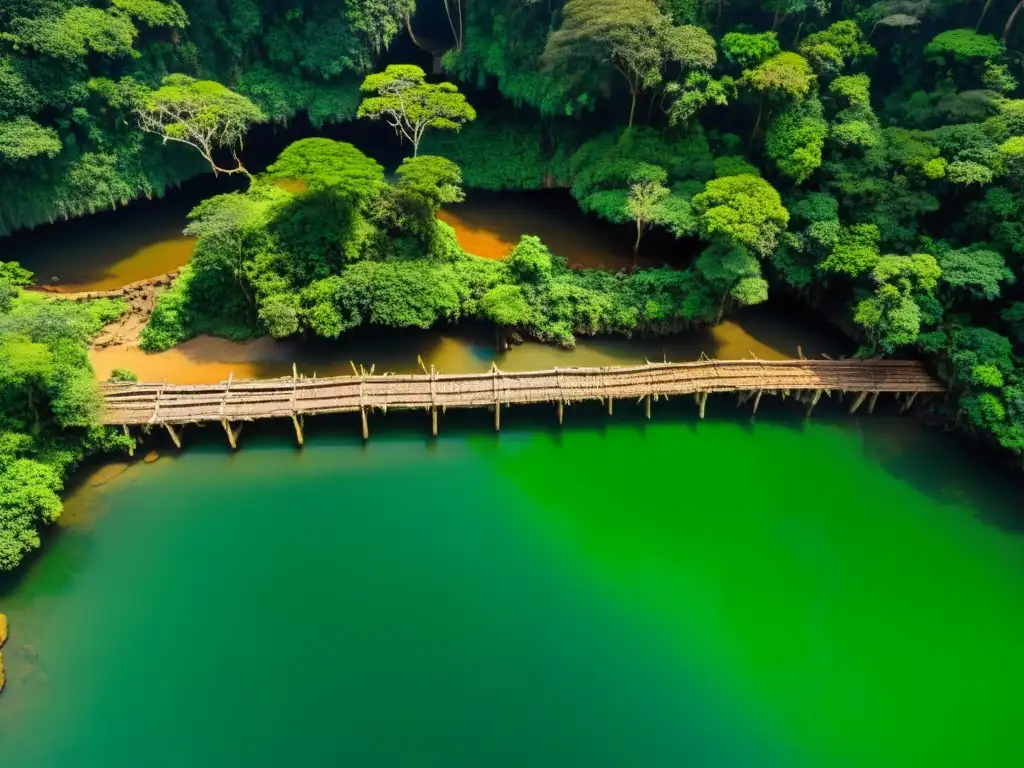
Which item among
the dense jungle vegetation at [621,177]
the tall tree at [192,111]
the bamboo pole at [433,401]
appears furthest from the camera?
the tall tree at [192,111]

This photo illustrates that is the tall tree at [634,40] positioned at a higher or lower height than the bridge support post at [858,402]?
higher

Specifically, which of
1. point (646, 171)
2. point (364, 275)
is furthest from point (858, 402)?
point (364, 275)

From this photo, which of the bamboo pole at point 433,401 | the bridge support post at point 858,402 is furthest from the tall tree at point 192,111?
the bridge support post at point 858,402

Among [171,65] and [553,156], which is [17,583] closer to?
[171,65]

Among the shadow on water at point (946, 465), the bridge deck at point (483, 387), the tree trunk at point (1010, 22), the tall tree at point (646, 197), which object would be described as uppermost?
the tree trunk at point (1010, 22)

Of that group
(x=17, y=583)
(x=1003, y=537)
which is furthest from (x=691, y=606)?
(x=17, y=583)

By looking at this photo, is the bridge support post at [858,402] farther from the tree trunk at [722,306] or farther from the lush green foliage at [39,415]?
the lush green foliage at [39,415]

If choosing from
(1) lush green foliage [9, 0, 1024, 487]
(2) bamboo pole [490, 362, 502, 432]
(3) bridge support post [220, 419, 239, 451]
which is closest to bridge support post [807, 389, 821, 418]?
(1) lush green foliage [9, 0, 1024, 487]
